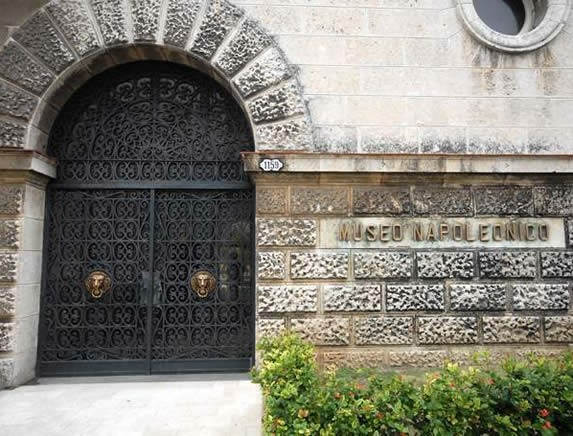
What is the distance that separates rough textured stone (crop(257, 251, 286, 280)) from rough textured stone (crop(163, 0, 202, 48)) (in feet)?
10.8

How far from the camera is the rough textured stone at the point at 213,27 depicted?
587 cm

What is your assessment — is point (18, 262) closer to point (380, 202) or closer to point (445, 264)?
point (380, 202)

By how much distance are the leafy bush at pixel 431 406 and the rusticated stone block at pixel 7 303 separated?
13.6 ft

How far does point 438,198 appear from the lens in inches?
231

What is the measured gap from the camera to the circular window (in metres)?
6.05

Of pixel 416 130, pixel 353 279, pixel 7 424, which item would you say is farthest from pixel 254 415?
pixel 416 130

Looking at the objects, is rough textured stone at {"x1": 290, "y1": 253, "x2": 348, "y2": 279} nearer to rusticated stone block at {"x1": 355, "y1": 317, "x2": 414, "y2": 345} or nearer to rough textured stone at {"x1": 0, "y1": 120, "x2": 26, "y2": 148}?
rusticated stone block at {"x1": 355, "y1": 317, "x2": 414, "y2": 345}

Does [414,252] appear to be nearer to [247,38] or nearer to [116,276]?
[247,38]

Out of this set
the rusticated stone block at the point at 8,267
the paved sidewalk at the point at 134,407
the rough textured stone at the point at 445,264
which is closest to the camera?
the paved sidewalk at the point at 134,407

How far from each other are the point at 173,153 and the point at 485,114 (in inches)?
189

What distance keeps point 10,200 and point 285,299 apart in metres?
4.10

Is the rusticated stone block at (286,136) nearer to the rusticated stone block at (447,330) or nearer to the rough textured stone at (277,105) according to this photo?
the rough textured stone at (277,105)

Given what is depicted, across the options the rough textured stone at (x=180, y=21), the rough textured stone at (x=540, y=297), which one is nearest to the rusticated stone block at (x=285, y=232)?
the rough textured stone at (x=180, y=21)

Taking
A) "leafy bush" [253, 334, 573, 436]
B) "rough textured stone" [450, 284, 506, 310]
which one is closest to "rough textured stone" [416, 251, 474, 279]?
"rough textured stone" [450, 284, 506, 310]
